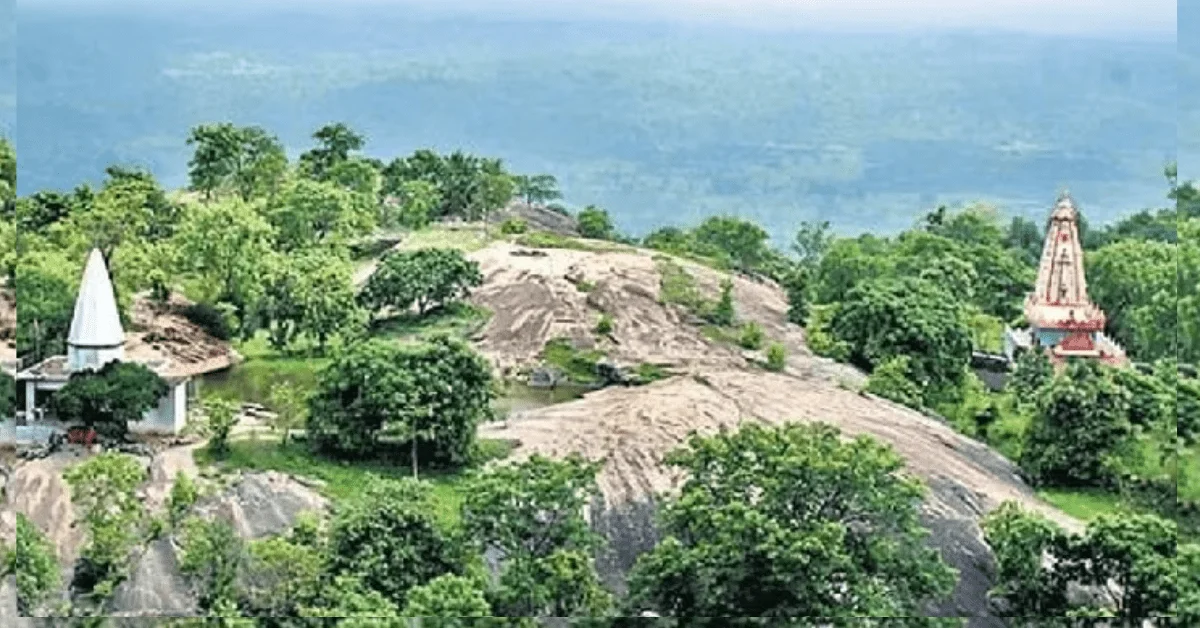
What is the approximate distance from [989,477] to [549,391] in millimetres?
1641

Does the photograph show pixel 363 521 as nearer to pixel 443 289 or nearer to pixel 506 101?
pixel 443 289

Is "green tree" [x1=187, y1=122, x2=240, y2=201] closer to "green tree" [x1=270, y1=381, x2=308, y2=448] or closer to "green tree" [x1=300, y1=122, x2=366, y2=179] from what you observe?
"green tree" [x1=300, y1=122, x2=366, y2=179]

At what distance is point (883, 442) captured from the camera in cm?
832

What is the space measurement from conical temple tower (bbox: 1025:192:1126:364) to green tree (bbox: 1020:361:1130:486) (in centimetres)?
37

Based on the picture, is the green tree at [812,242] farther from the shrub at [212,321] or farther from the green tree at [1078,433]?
the shrub at [212,321]

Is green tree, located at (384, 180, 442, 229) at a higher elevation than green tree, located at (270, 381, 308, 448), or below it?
higher

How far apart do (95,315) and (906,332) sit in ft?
10.1

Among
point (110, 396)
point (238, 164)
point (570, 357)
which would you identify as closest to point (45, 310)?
point (110, 396)

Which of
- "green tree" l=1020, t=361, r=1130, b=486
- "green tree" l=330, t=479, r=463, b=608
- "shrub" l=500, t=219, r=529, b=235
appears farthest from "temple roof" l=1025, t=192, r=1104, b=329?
"green tree" l=330, t=479, r=463, b=608

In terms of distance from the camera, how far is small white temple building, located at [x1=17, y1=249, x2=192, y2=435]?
26.9ft

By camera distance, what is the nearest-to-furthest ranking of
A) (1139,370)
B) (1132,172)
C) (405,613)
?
(405,613)
(1132,172)
(1139,370)

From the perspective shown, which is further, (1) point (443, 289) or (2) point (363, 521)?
(1) point (443, 289)

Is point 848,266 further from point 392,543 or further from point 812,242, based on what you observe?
point 392,543

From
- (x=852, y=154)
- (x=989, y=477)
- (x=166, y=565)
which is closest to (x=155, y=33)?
(x=166, y=565)
